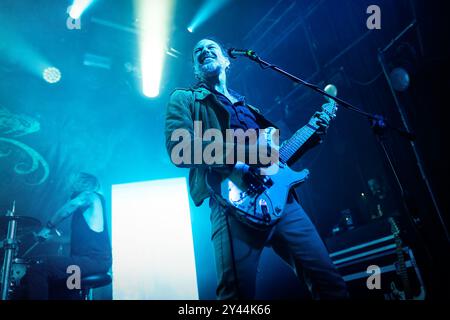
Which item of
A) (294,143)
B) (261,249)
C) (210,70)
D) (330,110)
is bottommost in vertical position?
(261,249)

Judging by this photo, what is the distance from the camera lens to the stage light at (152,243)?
515cm

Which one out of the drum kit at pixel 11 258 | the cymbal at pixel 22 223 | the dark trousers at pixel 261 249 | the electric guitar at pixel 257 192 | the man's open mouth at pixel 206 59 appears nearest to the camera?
the dark trousers at pixel 261 249

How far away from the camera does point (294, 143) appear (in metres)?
2.50

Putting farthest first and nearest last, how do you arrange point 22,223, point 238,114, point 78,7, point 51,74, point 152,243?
1. point 51,74
2. point 152,243
3. point 78,7
4. point 22,223
5. point 238,114

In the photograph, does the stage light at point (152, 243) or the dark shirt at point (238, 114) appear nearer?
the dark shirt at point (238, 114)

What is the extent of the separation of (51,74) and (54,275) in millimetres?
3817

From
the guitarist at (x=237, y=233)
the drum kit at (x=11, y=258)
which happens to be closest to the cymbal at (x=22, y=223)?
the drum kit at (x=11, y=258)

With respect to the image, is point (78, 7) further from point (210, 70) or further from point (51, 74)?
point (210, 70)

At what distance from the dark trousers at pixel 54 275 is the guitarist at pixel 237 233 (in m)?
2.39

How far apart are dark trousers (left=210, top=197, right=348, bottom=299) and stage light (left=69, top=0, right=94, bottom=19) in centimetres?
445

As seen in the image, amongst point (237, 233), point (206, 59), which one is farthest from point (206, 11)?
point (237, 233)

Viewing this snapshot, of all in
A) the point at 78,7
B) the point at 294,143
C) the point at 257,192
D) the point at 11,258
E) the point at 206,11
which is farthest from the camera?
the point at 206,11

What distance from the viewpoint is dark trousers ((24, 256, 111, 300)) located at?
3551mm

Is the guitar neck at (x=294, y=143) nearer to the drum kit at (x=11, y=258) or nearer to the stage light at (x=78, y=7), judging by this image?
the drum kit at (x=11, y=258)
